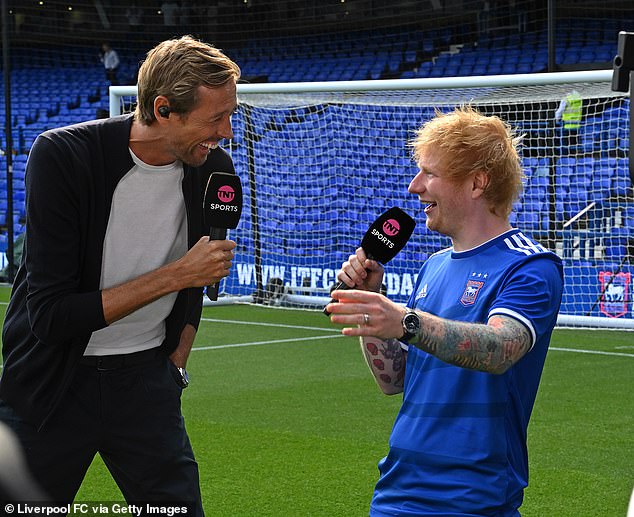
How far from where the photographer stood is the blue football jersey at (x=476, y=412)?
7.59ft

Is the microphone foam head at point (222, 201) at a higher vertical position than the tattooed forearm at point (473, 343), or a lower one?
higher

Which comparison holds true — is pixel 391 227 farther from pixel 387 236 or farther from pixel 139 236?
pixel 139 236

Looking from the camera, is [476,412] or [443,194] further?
[443,194]

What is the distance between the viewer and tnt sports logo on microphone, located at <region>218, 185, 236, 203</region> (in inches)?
111

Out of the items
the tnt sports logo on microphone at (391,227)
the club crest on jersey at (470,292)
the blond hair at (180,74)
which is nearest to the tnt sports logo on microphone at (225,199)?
the blond hair at (180,74)

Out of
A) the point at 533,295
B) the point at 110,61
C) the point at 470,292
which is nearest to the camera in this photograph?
the point at 533,295

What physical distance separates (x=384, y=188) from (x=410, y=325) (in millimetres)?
10417

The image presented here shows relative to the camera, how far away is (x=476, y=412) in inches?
92.7

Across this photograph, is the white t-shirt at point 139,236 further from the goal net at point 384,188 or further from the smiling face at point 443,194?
the goal net at point 384,188

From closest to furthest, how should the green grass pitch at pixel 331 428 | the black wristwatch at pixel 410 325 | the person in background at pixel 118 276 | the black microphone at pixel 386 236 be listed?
the black wristwatch at pixel 410 325 → the black microphone at pixel 386 236 → the person in background at pixel 118 276 → the green grass pitch at pixel 331 428

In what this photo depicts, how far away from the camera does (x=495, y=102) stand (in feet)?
30.8

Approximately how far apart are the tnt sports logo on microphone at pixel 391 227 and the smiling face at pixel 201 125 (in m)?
0.57

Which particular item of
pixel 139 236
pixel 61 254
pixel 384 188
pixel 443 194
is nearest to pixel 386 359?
pixel 443 194

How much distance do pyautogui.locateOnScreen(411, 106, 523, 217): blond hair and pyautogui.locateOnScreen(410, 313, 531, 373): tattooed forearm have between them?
44 cm
